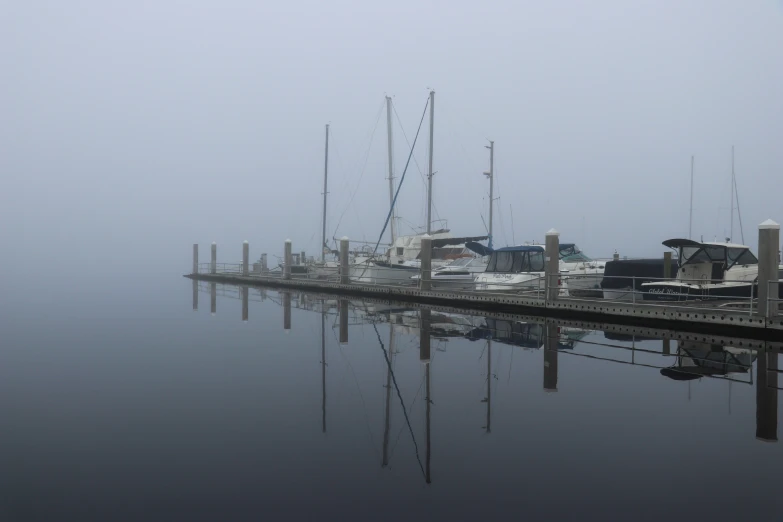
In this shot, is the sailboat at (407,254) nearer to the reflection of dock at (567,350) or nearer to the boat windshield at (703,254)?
the reflection of dock at (567,350)

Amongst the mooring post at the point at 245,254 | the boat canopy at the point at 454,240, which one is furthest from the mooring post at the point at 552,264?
the mooring post at the point at 245,254

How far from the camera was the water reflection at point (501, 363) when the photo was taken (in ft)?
22.5

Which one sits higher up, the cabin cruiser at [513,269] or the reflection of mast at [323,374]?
the cabin cruiser at [513,269]

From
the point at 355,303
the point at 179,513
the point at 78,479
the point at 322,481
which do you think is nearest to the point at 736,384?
the point at 322,481

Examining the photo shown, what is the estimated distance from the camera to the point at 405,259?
1273 inches

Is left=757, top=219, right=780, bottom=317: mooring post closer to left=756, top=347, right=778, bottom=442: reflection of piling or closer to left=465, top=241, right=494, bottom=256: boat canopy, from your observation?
left=756, top=347, right=778, bottom=442: reflection of piling

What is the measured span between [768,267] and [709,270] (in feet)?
14.7

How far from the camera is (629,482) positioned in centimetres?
491

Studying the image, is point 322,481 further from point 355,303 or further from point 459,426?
point 355,303

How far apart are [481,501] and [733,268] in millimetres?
14169

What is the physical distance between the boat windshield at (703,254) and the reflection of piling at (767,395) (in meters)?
5.97

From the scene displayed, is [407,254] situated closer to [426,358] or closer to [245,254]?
[245,254]

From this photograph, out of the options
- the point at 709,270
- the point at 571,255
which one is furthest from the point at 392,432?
the point at 571,255

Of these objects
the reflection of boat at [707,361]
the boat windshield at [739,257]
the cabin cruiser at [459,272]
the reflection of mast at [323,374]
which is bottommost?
the reflection of mast at [323,374]
